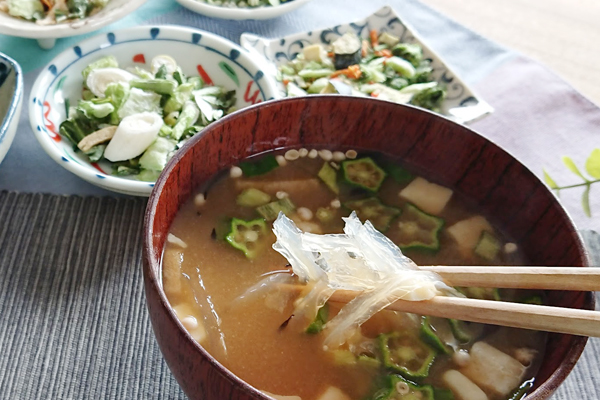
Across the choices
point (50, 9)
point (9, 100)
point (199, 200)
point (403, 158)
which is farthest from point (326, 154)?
point (50, 9)

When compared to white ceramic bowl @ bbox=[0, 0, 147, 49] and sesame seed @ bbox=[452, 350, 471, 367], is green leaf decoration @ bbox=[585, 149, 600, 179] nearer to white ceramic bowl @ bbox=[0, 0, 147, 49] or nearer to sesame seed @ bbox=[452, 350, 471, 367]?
sesame seed @ bbox=[452, 350, 471, 367]

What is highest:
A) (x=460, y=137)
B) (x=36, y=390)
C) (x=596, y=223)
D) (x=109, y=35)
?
(x=460, y=137)

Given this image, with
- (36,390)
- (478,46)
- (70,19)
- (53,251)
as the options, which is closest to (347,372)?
(36,390)

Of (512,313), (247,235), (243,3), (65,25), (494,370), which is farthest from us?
(243,3)

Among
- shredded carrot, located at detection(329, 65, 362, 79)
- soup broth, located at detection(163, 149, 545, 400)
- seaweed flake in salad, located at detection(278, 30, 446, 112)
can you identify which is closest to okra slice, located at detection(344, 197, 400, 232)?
soup broth, located at detection(163, 149, 545, 400)

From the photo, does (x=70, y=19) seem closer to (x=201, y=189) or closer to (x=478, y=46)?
(x=201, y=189)

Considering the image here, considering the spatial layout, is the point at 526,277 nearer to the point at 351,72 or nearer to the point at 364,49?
the point at 351,72
